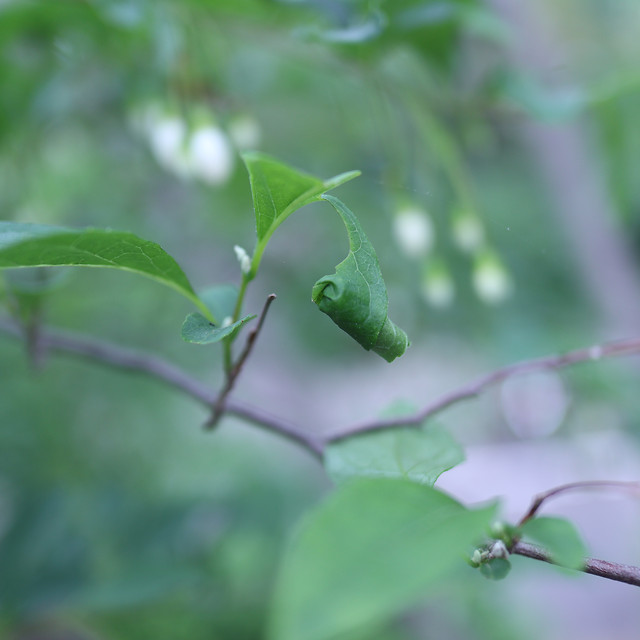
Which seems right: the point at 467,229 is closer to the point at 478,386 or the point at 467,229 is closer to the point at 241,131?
the point at 241,131

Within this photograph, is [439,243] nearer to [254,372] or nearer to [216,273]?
[216,273]

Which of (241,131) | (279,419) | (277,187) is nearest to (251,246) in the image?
(241,131)

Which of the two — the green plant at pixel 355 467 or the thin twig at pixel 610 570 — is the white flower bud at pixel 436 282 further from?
the thin twig at pixel 610 570

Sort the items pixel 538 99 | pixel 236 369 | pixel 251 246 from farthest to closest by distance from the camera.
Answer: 1. pixel 251 246
2. pixel 538 99
3. pixel 236 369

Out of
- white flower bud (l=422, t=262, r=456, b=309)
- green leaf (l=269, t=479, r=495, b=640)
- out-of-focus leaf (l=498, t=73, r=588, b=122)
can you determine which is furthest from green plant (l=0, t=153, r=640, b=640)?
white flower bud (l=422, t=262, r=456, b=309)

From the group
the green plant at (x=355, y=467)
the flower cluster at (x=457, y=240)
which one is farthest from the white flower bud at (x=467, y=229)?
the green plant at (x=355, y=467)

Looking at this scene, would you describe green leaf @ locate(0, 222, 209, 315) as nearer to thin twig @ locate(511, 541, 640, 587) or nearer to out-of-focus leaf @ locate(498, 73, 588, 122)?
thin twig @ locate(511, 541, 640, 587)

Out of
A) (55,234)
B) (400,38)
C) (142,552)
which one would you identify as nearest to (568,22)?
(400,38)

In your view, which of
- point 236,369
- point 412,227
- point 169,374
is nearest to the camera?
point 236,369
